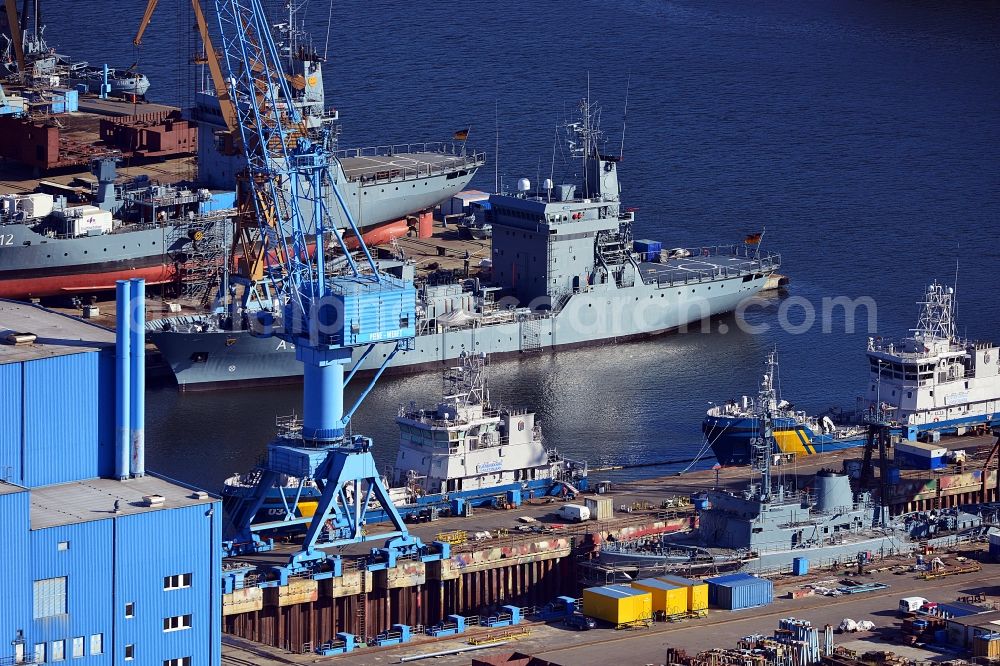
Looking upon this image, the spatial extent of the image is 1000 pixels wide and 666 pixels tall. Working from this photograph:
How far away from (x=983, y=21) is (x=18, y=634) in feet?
334

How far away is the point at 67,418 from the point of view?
53.4 metres

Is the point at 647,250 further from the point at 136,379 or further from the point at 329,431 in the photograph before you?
the point at 136,379

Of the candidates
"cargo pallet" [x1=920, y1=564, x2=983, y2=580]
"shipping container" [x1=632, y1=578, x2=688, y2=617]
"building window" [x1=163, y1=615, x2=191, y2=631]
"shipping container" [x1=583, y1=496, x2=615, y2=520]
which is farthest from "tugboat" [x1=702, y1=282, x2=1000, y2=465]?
"building window" [x1=163, y1=615, x2=191, y2=631]

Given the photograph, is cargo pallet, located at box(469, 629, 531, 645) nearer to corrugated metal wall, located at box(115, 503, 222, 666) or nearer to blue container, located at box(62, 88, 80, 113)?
corrugated metal wall, located at box(115, 503, 222, 666)

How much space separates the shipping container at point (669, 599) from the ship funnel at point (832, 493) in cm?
700

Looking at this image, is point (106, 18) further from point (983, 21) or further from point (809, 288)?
point (809, 288)

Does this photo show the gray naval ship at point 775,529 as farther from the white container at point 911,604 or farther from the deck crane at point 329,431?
the deck crane at point 329,431

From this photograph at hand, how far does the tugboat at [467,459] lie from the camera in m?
66.1

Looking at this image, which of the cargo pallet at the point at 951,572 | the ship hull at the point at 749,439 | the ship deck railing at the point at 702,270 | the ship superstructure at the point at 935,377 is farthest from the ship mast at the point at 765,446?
the ship deck railing at the point at 702,270

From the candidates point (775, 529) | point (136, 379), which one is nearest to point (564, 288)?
point (775, 529)

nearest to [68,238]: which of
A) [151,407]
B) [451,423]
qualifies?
[151,407]

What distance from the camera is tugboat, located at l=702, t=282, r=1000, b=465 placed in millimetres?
74188

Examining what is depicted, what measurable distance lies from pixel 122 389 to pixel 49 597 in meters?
5.34

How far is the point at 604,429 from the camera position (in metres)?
77.9
